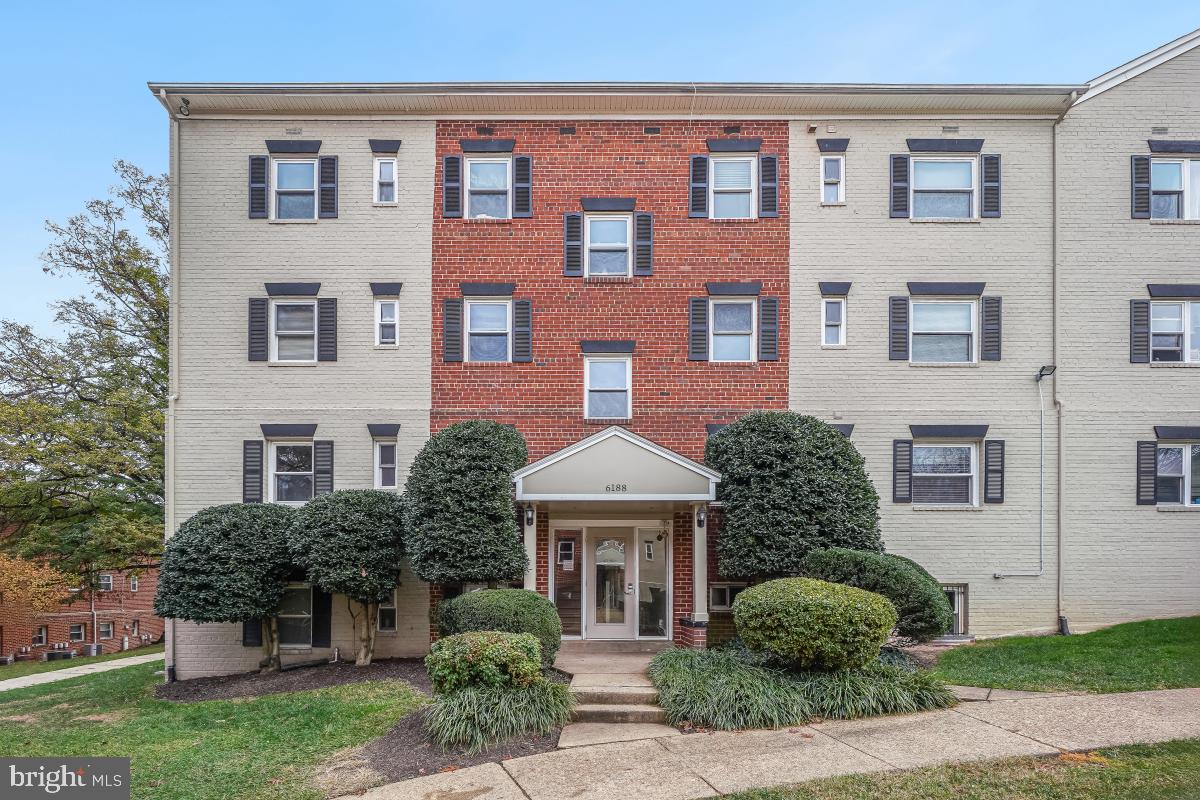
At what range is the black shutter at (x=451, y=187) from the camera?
43.7ft

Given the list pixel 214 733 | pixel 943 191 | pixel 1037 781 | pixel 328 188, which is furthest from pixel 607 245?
pixel 1037 781

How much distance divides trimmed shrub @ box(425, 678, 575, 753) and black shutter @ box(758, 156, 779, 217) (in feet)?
30.1

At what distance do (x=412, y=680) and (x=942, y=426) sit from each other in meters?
9.86

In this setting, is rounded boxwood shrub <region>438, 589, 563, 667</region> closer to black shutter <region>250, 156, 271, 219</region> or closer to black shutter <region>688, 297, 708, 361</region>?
black shutter <region>688, 297, 708, 361</region>

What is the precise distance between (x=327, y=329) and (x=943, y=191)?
11.5 meters

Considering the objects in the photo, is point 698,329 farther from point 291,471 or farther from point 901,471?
point 291,471

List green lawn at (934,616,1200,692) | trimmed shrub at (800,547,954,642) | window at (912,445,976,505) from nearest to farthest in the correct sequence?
green lawn at (934,616,1200,692), trimmed shrub at (800,547,954,642), window at (912,445,976,505)

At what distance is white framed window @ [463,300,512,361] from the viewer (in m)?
13.3

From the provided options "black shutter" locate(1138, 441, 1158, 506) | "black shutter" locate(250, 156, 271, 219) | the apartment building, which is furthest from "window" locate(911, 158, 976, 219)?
"black shutter" locate(250, 156, 271, 219)

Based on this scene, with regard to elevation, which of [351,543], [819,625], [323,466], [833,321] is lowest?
[819,625]

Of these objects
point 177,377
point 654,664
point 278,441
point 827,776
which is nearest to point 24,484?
point 177,377

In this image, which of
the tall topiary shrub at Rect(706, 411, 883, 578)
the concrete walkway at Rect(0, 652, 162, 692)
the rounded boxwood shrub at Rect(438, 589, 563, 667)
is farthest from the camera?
the concrete walkway at Rect(0, 652, 162, 692)

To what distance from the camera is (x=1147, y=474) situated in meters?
12.9

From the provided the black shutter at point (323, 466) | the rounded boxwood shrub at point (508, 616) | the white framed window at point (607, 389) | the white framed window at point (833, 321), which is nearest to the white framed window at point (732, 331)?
the white framed window at point (833, 321)
